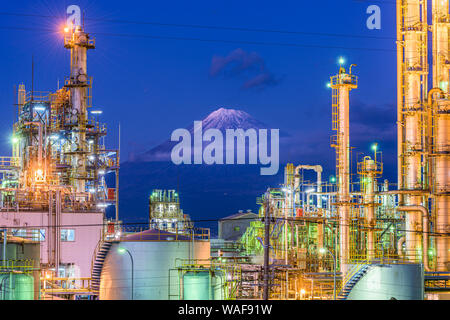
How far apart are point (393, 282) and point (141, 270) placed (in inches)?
414

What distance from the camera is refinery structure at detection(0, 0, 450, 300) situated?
26.6 m

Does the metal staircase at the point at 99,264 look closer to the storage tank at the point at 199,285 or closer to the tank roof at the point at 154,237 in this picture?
the tank roof at the point at 154,237

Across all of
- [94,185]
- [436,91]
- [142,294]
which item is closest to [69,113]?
[94,185]

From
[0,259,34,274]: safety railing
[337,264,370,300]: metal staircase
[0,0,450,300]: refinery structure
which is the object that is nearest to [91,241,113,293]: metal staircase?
[0,0,450,300]: refinery structure

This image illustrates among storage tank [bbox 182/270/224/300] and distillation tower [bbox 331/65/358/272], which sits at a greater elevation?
distillation tower [bbox 331/65/358/272]

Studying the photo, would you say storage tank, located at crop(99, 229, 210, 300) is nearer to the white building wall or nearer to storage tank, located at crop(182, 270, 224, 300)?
storage tank, located at crop(182, 270, 224, 300)

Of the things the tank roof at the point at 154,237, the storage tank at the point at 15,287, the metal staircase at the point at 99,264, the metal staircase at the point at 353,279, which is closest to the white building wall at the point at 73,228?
the metal staircase at the point at 99,264

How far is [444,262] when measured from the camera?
3178cm

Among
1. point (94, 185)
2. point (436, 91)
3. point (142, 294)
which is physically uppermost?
point (436, 91)

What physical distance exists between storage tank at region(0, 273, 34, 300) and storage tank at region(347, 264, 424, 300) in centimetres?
1341

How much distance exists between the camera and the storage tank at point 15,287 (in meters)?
23.4

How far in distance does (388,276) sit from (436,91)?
1189 centimetres

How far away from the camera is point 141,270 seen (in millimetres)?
27000
